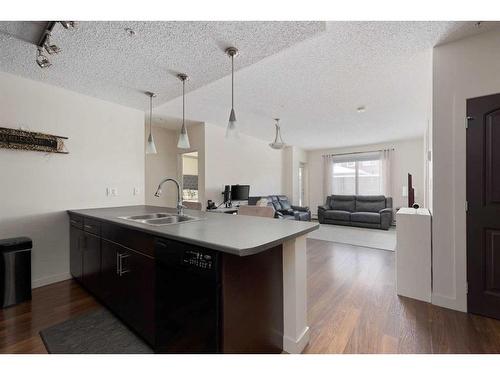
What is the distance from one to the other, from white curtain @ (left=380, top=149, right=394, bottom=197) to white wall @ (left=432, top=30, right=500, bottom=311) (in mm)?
5513

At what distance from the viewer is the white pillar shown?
1465 mm

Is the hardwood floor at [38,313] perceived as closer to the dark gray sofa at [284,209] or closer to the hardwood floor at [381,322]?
the hardwood floor at [381,322]

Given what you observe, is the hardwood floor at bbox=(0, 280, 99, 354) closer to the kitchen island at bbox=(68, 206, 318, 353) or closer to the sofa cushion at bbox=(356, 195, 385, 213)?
the kitchen island at bbox=(68, 206, 318, 353)

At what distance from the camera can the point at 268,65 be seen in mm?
2605

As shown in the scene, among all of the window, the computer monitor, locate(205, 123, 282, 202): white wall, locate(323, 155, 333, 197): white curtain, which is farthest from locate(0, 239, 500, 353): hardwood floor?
locate(323, 155, 333, 197): white curtain

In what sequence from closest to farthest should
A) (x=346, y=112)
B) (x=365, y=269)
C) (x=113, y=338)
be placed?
(x=113, y=338), (x=365, y=269), (x=346, y=112)

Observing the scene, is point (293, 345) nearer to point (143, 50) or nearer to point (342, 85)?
point (143, 50)

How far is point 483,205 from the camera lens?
6.29 ft

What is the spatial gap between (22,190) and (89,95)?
138 cm

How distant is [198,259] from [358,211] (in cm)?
686

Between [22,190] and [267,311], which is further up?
[22,190]

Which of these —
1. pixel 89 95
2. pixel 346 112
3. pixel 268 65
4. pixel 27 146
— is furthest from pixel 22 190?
pixel 346 112

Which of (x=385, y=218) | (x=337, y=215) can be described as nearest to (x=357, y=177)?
(x=337, y=215)

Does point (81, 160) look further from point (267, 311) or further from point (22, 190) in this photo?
point (267, 311)
